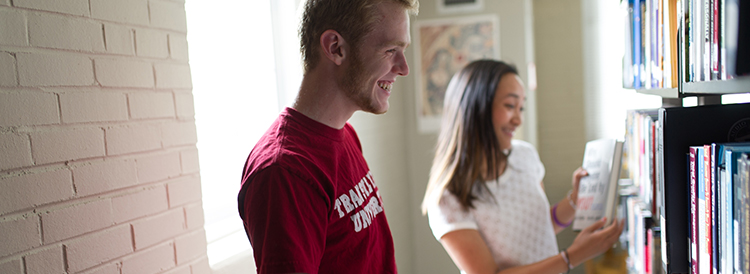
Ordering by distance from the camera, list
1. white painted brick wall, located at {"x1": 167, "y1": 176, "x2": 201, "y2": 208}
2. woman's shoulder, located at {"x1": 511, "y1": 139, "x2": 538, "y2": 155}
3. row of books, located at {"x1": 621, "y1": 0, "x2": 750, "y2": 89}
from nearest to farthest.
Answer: row of books, located at {"x1": 621, "y1": 0, "x2": 750, "y2": 89} → white painted brick wall, located at {"x1": 167, "y1": 176, "x2": 201, "y2": 208} → woman's shoulder, located at {"x1": 511, "y1": 139, "x2": 538, "y2": 155}

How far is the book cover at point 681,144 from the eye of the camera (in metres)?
0.98

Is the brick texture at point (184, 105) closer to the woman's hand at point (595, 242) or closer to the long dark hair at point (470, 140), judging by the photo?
the long dark hair at point (470, 140)

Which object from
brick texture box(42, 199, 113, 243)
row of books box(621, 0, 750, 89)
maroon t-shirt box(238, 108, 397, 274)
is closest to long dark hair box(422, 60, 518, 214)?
row of books box(621, 0, 750, 89)

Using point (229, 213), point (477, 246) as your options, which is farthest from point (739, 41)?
point (229, 213)

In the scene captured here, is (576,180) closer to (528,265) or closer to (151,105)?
(528,265)

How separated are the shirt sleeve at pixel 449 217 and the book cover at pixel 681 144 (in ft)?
2.85

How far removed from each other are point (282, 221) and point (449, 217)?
1.09 metres

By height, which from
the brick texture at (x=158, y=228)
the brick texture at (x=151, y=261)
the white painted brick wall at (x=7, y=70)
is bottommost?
the brick texture at (x=151, y=261)

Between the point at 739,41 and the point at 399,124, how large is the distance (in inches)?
117

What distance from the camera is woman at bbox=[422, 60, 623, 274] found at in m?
1.88

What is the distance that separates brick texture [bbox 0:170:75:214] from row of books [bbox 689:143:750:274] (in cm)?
137

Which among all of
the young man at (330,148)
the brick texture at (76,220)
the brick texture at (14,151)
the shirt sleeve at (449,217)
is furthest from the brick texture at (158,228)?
the shirt sleeve at (449,217)

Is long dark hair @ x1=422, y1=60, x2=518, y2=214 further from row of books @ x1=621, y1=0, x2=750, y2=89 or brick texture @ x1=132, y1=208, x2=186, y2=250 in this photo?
brick texture @ x1=132, y1=208, x2=186, y2=250

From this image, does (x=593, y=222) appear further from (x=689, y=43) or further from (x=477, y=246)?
(x=689, y=43)
